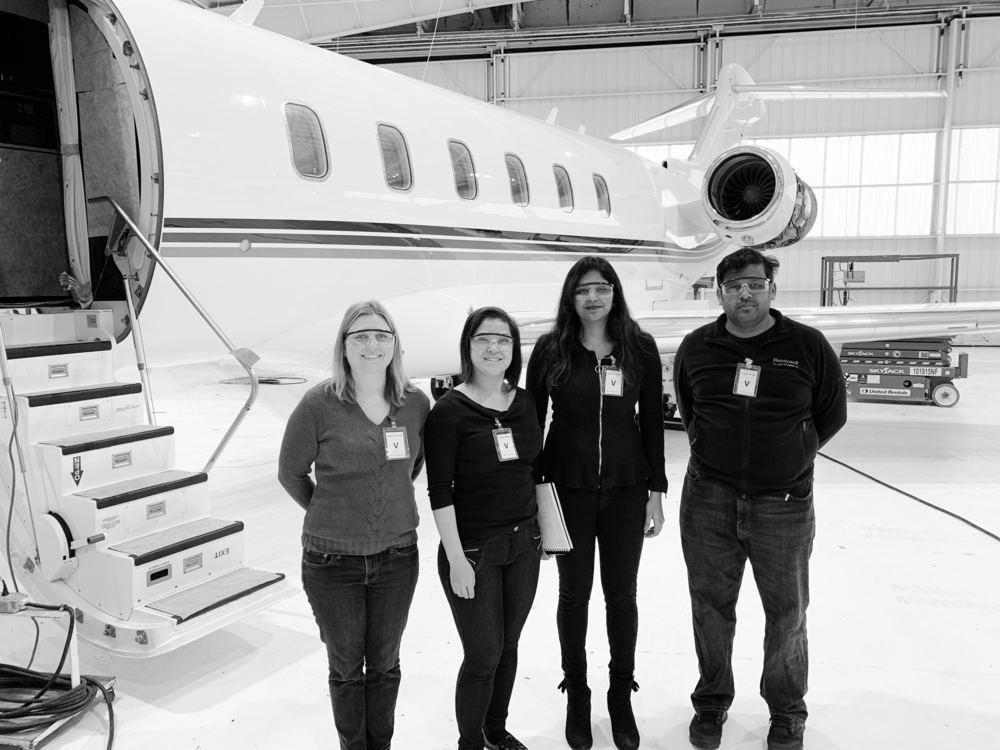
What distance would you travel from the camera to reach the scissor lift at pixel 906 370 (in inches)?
495

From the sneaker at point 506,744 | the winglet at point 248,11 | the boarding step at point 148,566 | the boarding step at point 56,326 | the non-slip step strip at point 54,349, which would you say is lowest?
the sneaker at point 506,744

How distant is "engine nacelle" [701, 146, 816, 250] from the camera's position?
10273 millimetres

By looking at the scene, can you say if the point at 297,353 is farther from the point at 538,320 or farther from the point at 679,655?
the point at 679,655

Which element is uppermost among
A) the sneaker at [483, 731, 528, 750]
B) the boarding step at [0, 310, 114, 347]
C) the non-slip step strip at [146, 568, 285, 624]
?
the boarding step at [0, 310, 114, 347]

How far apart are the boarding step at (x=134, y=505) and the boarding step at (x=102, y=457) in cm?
4

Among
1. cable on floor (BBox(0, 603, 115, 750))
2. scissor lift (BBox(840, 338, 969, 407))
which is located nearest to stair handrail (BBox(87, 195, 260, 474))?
cable on floor (BBox(0, 603, 115, 750))

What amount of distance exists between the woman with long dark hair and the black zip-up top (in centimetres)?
81

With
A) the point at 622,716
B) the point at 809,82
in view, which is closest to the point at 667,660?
the point at 622,716

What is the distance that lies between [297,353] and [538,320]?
2756 millimetres

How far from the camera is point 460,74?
23.1 meters

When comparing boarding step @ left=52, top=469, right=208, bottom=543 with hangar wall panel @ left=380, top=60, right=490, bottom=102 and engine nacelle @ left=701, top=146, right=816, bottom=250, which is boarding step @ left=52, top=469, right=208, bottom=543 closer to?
engine nacelle @ left=701, top=146, right=816, bottom=250

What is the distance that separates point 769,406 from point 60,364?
354 cm

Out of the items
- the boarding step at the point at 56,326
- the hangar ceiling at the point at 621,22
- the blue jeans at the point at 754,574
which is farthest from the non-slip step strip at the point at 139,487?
the hangar ceiling at the point at 621,22

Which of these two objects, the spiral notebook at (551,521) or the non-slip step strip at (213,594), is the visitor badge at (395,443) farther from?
the non-slip step strip at (213,594)
